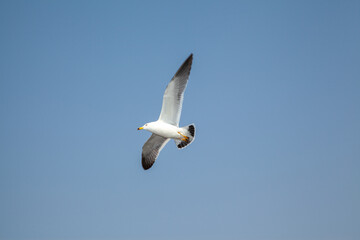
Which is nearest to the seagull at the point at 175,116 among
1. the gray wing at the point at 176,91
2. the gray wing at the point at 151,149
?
the gray wing at the point at 176,91

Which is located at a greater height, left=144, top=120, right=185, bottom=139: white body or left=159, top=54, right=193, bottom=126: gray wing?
left=159, top=54, right=193, bottom=126: gray wing

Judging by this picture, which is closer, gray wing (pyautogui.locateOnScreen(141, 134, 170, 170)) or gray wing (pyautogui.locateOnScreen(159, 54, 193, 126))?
gray wing (pyautogui.locateOnScreen(159, 54, 193, 126))

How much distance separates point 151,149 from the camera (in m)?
11.5

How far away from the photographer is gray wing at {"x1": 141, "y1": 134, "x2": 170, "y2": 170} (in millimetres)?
11219

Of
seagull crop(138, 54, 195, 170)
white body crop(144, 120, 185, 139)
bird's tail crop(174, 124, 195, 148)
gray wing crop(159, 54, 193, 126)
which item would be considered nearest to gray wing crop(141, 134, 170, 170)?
seagull crop(138, 54, 195, 170)

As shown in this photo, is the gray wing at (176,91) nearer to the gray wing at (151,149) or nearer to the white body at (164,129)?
the white body at (164,129)

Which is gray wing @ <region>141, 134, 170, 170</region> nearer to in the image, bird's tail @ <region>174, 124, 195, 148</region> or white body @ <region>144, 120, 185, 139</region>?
white body @ <region>144, 120, 185, 139</region>

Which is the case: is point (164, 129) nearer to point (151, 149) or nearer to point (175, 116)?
point (175, 116)

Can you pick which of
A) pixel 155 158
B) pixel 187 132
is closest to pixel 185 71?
pixel 187 132

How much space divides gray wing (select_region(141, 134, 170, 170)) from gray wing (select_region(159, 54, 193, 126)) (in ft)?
4.10

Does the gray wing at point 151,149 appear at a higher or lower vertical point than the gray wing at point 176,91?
lower

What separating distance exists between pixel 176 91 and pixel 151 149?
2214 millimetres

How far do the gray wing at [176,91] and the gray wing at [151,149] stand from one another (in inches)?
49.3

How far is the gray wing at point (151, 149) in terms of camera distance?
11219mm
